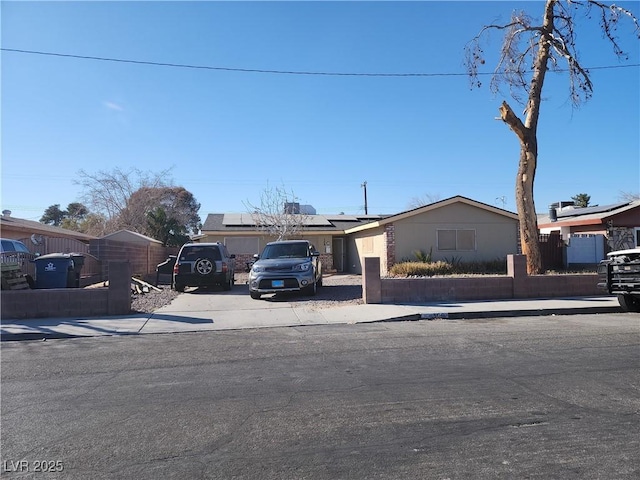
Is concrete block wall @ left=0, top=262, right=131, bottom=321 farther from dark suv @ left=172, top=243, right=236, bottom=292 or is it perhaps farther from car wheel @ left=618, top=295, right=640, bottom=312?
car wheel @ left=618, top=295, right=640, bottom=312

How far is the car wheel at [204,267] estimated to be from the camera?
16.5 m

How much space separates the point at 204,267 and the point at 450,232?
440 inches

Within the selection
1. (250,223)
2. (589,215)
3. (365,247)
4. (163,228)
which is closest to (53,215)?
(163,228)

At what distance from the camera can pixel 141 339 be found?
8.84 metres

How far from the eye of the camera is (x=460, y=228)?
22.0m

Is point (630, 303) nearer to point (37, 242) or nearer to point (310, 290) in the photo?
point (310, 290)

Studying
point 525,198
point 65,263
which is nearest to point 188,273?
point 65,263

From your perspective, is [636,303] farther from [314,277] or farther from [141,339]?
[141,339]

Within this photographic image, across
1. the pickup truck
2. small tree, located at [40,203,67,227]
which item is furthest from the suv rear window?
small tree, located at [40,203,67,227]

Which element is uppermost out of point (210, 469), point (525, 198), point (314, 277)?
point (525, 198)

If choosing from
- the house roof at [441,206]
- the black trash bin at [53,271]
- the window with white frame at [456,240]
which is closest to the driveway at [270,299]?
the black trash bin at [53,271]

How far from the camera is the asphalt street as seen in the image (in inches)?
142

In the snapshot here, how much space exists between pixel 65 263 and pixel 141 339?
6.58 metres

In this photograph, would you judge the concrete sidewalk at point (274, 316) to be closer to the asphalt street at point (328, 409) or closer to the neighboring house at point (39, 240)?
the asphalt street at point (328, 409)
